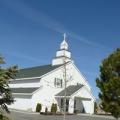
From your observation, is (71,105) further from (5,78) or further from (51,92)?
(5,78)

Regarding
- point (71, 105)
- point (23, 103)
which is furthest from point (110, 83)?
point (23, 103)

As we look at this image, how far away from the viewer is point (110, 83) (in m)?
20.4

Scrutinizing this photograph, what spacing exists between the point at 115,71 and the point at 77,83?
115 ft

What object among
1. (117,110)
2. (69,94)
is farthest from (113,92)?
(69,94)

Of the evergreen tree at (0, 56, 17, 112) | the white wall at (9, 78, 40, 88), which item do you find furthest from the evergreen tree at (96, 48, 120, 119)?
the white wall at (9, 78, 40, 88)

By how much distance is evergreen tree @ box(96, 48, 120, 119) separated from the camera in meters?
20.3

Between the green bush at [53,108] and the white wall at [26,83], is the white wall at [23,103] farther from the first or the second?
the green bush at [53,108]

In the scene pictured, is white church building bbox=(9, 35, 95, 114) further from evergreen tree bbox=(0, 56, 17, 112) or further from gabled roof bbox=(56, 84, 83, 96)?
evergreen tree bbox=(0, 56, 17, 112)

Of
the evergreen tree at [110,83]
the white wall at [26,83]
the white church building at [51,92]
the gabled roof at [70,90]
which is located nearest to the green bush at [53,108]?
the white church building at [51,92]

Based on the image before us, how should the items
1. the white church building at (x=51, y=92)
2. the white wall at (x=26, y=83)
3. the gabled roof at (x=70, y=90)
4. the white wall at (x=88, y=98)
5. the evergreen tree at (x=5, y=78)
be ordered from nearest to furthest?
the evergreen tree at (x=5, y=78) → the white church building at (x=51, y=92) → the gabled roof at (x=70, y=90) → the white wall at (x=88, y=98) → the white wall at (x=26, y=83)

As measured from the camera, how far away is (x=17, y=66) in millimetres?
10477

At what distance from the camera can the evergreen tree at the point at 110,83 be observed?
20330 mm

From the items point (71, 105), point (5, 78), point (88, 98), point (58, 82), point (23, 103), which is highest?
point (58, 82)

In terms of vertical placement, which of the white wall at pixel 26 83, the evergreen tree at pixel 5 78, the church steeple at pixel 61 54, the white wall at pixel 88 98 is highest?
the church steeple at pixel 61 54
